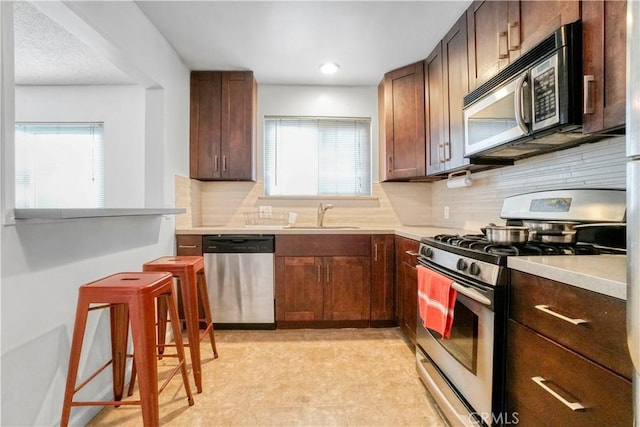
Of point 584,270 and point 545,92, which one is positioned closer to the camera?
point 584,270

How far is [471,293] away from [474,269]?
0.10 m

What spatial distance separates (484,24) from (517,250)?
1.43 metres

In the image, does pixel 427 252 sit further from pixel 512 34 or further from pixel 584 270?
pixel 512 34

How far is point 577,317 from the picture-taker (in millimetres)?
857

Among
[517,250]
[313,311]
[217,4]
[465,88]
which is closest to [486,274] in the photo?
[517,250]

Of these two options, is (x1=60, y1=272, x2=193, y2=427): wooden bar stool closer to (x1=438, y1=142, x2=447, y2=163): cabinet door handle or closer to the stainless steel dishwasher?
the stainless steel dishwasher

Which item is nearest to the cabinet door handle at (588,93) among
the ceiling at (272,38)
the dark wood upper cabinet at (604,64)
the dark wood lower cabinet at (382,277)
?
the dark wood upper cabinet at (604,64)

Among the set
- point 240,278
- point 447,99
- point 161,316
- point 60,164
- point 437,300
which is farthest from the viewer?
point 60,164

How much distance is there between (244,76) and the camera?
294 centimetres

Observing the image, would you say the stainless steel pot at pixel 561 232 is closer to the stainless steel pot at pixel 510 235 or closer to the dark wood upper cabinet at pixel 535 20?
the stainless steel pot at pixel 510 235

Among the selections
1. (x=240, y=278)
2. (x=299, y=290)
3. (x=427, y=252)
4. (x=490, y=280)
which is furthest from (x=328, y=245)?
(x=490, y=280)

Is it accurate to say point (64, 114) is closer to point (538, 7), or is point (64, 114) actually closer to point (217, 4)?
point (217, 4)

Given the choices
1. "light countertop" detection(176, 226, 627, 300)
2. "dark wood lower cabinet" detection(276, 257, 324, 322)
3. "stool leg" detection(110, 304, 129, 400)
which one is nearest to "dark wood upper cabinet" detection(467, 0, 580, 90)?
"light countertop" detection(176, 226, 627, 300)

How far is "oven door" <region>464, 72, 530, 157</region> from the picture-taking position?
1401 mm
